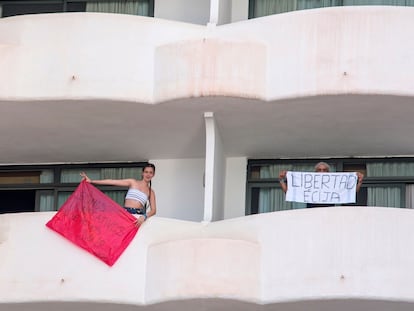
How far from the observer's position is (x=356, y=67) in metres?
21.4

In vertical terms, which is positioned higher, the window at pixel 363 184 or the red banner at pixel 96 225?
the window at pixel 363 184

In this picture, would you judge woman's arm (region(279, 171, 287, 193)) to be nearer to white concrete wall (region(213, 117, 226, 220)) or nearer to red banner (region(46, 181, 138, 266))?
white concrete wall (region(213, 117, 226, 220))

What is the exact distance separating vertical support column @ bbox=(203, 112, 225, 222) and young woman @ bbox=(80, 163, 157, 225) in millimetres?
798

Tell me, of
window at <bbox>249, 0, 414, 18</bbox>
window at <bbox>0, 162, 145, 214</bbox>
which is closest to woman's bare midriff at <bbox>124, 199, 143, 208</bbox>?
window at <bbox>0, 162, 145, 214</bbox>

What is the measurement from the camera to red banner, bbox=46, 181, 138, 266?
2131cm

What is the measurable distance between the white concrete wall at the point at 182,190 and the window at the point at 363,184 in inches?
30.8

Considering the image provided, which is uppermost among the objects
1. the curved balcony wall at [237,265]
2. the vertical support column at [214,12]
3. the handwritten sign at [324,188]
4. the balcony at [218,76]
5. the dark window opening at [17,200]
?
the vertical support column at [214,12]

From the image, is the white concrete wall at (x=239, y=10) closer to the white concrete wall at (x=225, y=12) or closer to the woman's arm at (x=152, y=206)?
the white concrete wall at (x=225, y=12)

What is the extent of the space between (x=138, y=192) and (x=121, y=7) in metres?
3.70

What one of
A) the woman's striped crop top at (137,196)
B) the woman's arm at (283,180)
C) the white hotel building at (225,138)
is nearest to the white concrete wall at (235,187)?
the white hotel building at (225,138)

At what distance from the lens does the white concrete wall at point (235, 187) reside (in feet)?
76.6

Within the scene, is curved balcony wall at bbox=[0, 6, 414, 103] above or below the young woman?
above

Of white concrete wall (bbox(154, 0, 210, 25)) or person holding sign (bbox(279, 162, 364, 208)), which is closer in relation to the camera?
person holding sign (bbox(279, 162, 364, 208))

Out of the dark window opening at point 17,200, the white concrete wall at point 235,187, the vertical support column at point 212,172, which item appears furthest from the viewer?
the dark window opening at point 17,200
